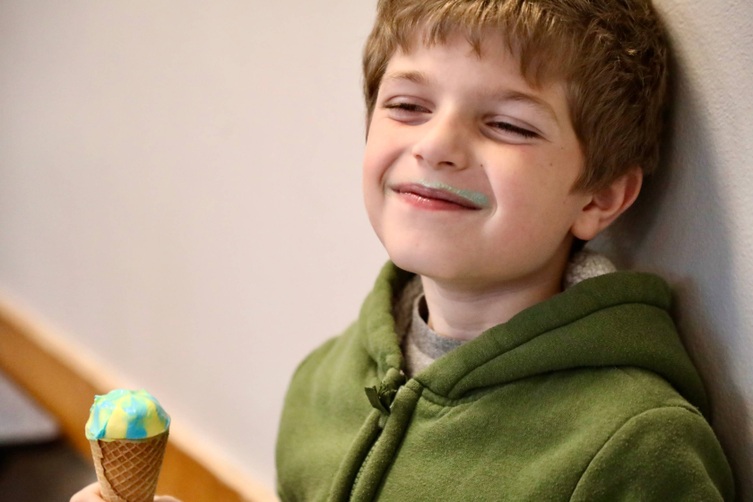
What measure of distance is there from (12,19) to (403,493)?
2.17 metres

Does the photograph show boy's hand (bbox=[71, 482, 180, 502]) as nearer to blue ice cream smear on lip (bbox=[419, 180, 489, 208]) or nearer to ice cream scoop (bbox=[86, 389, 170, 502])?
ice cream scoop (bbox=[86, 389, 170, 502])

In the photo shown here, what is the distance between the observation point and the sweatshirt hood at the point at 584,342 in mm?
893

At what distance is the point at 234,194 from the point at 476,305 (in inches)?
34.5

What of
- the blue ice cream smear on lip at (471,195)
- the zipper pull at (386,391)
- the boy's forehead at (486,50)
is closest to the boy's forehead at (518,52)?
the boy's forehead at (486,50)

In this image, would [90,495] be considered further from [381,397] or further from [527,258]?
[527,258]

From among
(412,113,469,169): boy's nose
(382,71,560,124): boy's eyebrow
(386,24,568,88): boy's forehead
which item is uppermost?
(386,24,568,88): boy's forehead

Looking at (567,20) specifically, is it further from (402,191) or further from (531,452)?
(531,452)

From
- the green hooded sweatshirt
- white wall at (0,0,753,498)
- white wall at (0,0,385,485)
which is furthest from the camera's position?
white wall at (0,0,385,485)

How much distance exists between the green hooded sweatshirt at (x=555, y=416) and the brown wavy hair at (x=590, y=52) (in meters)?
0.14

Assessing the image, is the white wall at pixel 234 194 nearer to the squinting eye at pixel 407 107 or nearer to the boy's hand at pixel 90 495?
the squinting eye at pixel 407 107

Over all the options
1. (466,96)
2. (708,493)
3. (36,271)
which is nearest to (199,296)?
(36,271)

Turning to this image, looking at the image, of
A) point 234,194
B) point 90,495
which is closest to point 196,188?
point 234,194

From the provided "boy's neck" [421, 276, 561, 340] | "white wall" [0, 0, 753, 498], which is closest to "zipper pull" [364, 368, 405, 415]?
"boy's neck" [421, 276, 561, 340]

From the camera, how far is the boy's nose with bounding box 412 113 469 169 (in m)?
0.91
